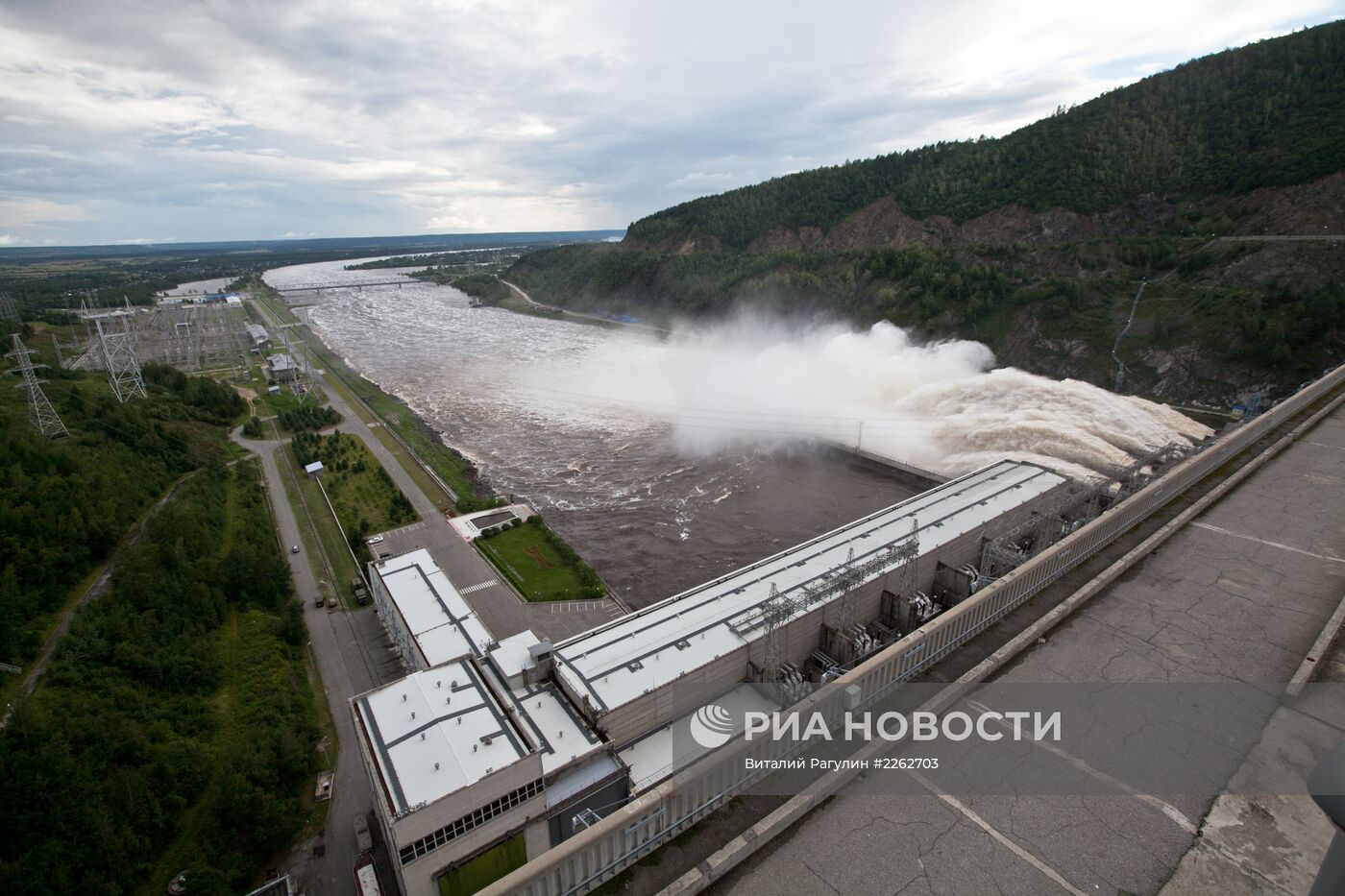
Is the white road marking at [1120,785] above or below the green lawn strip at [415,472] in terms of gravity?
above

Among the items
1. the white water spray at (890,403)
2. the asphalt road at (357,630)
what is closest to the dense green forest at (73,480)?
the asphalt road at (357,630)

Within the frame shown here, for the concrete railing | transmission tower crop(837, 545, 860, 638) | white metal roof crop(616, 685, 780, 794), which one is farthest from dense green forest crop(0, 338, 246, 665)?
transmission tower crop(837, 545, 860, 638)

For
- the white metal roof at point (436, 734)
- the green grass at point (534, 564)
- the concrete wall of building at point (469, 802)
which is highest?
the white metal roof at point (436, 734)

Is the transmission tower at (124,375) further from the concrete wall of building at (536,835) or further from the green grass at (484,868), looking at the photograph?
the concrete wall of building at (536,835)

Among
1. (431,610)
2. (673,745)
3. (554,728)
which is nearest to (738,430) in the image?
(431,610)

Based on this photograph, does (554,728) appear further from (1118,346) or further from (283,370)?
(283,370)

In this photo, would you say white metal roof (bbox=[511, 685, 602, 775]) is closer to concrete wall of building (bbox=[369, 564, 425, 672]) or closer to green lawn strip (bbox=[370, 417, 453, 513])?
concrete wall of building (bbox=[369, 564, 425, 672])
